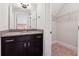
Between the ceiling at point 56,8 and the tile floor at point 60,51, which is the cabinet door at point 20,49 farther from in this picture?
the ceiling at point 56,8

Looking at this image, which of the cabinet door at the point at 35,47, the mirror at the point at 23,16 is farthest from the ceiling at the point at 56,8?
the cabinet door at the point at 35,47

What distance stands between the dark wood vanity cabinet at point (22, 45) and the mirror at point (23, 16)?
0.11 meters

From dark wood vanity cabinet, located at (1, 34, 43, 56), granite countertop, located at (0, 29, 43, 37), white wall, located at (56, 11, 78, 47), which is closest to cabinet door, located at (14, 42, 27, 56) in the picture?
dark wood vanity cabinet, located at (1, 34, 43, 56)

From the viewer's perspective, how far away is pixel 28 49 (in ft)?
3.61

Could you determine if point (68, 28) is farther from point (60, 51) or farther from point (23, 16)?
point (23, 16)

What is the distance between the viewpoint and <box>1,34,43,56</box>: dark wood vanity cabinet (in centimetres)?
100

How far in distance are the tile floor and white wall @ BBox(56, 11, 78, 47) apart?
73 millimetres

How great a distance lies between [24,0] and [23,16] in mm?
162

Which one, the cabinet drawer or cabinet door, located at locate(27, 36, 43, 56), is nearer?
the cabinet drawer

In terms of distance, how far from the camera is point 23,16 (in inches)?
41.7

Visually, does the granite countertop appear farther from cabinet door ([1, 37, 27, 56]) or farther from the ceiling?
the ceiling

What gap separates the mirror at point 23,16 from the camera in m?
1.04

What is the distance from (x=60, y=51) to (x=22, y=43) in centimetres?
41

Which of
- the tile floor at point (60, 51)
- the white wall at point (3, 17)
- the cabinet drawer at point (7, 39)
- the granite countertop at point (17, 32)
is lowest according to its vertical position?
the tile floor at point (60, 51)
